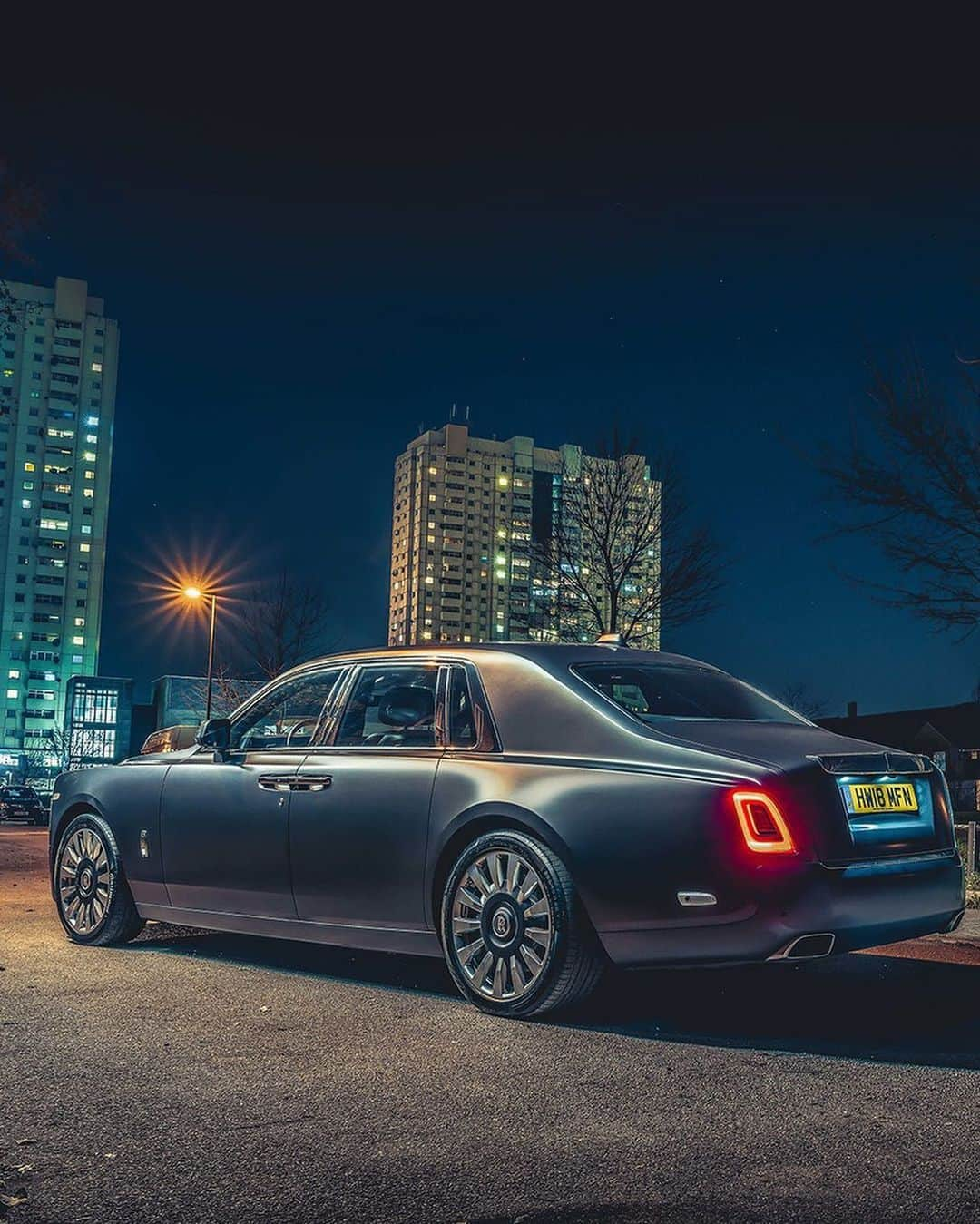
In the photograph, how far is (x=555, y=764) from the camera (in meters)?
5.45

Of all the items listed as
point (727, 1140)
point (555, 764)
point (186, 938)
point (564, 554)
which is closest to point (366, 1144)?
point (727, 1140)

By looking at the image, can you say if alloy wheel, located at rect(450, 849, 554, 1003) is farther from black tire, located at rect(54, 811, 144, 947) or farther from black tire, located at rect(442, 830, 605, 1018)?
black tire, located at rect(54, 811, 144, 947)

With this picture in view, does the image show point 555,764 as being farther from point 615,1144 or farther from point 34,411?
point 34,411

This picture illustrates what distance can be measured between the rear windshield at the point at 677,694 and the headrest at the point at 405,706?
0.80 m

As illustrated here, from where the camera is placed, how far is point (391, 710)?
6289mm

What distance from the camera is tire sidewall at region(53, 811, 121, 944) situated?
24.0 ft

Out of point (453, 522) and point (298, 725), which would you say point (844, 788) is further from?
point (453, 522)

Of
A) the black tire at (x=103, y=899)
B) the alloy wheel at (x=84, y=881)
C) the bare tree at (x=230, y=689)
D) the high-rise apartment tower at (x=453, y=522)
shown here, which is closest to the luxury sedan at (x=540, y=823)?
the black tire at (x=103, y=899)

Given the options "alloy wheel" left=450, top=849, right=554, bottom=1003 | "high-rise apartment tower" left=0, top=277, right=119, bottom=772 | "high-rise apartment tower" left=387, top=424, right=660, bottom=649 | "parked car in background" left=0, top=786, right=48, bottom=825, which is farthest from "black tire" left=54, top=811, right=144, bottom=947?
"high-rise apartment tower" left=0, top=277, right=119, bottom=772

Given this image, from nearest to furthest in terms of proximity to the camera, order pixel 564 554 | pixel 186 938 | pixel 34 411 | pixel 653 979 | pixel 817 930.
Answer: pixel 817 930
pixel 653 979
pixel 186 938
pixel 564 554
pixel 34 411

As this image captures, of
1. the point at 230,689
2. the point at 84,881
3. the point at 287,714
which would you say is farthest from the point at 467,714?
the point at 230,689

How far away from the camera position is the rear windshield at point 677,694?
5824mm

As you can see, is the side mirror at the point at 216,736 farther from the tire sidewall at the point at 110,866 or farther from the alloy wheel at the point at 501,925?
the alloy wheel at the point at 501,925

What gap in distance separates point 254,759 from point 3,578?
155m
